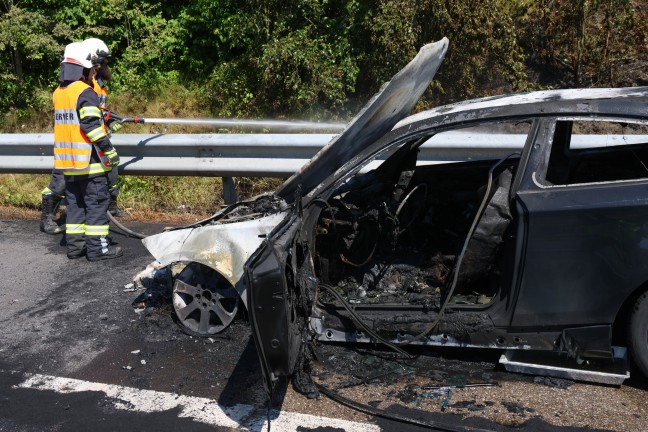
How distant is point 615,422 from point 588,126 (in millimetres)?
5714

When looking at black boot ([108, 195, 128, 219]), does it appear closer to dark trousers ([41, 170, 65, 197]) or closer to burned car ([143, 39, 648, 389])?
dark trousers ([41, 170, 65, 197])

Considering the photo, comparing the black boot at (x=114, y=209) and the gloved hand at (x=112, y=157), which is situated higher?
the gloved hand at (x=112, y=157)

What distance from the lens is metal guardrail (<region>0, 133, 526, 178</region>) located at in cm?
660

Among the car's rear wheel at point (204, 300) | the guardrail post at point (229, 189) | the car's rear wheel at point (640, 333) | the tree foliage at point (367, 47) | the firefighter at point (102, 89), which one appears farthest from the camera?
the tree foliage at point (367, 47)

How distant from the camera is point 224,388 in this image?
4379mm

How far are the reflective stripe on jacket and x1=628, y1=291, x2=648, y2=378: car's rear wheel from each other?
190 inches

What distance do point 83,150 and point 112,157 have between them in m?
0.37

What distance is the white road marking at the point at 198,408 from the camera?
3913 millimetres

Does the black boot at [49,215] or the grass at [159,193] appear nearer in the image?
the black boot at [49,215]

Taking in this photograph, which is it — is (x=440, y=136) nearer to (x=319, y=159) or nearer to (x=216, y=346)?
(x=319, y=159)

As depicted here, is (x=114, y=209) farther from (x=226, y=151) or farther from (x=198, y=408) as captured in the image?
(x=198, y=408)

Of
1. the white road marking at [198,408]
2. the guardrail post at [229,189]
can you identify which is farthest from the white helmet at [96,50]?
the white road marking at [198,408]

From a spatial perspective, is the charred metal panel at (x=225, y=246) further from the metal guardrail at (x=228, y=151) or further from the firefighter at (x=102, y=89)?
the firefighter at (x=102, y=89)

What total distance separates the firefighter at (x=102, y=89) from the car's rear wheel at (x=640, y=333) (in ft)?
17.0
